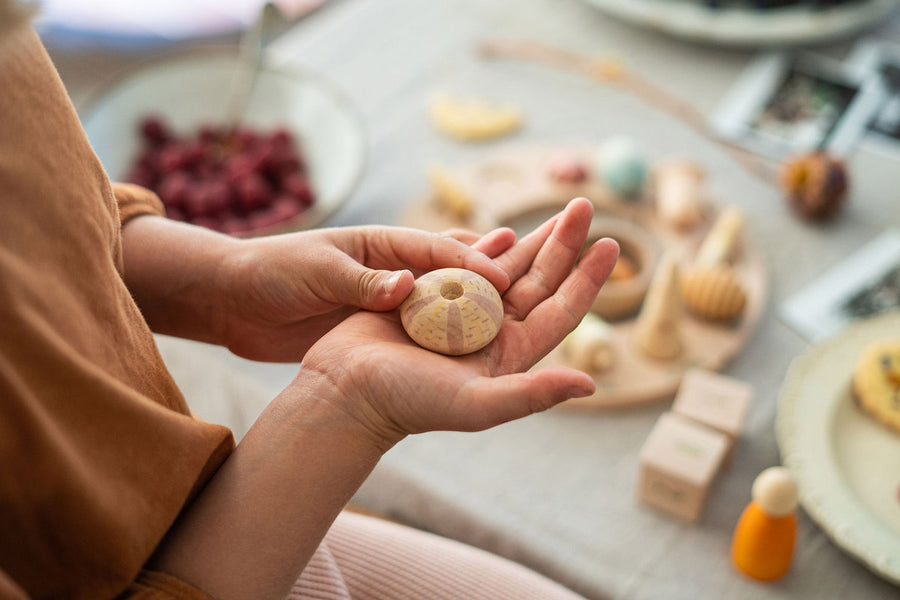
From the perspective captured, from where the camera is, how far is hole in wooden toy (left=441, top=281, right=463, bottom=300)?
817mm

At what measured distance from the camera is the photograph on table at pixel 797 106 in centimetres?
153

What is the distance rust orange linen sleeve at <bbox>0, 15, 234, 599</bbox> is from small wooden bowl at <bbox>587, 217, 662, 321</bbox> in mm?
702

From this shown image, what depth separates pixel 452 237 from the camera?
2.96 feet

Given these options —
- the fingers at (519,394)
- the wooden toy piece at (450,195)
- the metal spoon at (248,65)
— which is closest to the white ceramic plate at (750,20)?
the wooden toy piece at (450,195)

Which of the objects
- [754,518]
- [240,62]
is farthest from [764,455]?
[240,62]

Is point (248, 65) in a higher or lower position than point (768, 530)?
higher

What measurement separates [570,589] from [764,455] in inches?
13.5

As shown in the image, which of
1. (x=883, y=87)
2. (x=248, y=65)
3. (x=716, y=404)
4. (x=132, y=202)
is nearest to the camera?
(x=132, y=202)

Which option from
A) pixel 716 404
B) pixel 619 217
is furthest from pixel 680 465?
pixel 619 217

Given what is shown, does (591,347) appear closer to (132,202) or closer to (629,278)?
(629,278)

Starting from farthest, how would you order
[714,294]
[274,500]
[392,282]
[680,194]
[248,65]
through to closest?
[248,65], [680,194], [714,294], [392,282], [274,500]

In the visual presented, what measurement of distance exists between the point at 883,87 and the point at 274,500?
5.27ft

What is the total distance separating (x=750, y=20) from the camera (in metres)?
1.70

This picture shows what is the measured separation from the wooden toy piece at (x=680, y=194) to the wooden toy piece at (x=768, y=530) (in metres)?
0.57
